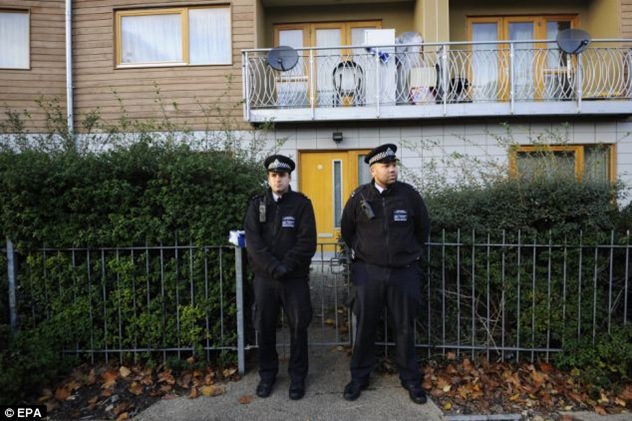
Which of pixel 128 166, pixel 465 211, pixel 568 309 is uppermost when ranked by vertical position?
pixel 128 166

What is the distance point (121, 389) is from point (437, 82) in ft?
25.9

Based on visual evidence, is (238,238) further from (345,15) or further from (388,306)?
(345,15)

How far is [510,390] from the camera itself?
3729 mm

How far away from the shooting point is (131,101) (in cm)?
935

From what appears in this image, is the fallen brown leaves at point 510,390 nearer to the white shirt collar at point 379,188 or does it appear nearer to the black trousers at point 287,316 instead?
the black trousers at point 287,316

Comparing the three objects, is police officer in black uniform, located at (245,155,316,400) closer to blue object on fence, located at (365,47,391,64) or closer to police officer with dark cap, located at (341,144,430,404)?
police officer with dark cap, located at (341,144,430,404)

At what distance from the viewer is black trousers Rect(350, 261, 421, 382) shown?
3.53 metres

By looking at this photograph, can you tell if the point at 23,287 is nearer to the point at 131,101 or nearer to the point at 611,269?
the point at 611,269

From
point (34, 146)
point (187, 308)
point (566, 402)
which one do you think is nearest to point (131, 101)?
point (34, 146)

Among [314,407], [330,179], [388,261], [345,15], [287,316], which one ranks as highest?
[345,15]

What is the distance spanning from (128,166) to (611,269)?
4436 millimetres

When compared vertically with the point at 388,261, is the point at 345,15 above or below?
above

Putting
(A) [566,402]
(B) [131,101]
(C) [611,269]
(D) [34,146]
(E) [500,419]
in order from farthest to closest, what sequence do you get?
(B) [131,101], (D) [34,146], (C) [611,269], (A) [566,402], (E) [500,419]

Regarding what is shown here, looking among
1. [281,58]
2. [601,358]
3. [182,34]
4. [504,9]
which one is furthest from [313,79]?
[601,358]
